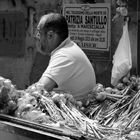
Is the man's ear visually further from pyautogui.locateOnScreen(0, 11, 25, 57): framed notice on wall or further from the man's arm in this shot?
pyautogui.locateOnScreen(0, 11, 25, 57): framed notice on wall

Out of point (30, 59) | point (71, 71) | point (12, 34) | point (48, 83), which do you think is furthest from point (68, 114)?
point (12, 34)

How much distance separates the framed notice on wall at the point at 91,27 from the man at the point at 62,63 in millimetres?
2700

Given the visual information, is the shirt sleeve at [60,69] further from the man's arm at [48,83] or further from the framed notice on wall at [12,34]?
the framed notice on wall at [12,34]

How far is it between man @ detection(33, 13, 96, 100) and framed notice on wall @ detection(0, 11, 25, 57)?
419 cm

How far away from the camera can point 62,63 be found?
3697mm

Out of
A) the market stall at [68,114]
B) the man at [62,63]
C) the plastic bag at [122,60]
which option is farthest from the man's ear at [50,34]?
the plastic bag at [122,60]

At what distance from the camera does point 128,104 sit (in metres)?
3.29

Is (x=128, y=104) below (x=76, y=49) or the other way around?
below

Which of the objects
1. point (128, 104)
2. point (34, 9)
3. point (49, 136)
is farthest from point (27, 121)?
point (34, 9)

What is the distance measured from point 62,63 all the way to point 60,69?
76mm

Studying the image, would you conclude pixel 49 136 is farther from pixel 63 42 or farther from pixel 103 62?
pixel 103 62

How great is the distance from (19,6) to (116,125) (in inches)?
223

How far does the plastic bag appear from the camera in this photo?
5117 mm

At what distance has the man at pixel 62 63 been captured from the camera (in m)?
3.63
